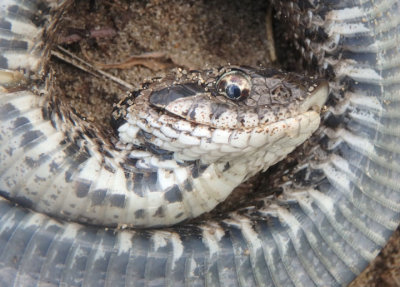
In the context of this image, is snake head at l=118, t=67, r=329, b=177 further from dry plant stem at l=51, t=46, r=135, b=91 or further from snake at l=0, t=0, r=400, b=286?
dry plant stem at l=51, t=46, r=135, b=91

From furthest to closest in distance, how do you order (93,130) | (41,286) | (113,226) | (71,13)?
(71,13) < (93,130) < (113,226) < (41,286)

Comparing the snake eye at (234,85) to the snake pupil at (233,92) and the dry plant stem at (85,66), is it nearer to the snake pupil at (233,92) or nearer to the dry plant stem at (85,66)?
the snake pupil at (233,92)

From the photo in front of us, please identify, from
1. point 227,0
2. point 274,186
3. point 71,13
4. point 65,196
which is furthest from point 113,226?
point 227,0

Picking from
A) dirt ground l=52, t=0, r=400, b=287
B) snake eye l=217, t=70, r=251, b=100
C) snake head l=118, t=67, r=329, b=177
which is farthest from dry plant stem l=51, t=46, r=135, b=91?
snake eye l=217, t=70, r=251, b=100

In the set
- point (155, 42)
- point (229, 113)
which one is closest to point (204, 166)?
point (229, 113)

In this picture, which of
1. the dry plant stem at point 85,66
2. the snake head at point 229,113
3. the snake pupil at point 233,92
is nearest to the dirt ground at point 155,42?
the dry plant stem at point 85,66

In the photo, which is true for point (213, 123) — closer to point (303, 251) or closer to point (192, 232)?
point (192, 232)

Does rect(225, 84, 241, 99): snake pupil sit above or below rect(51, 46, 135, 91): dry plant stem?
above
